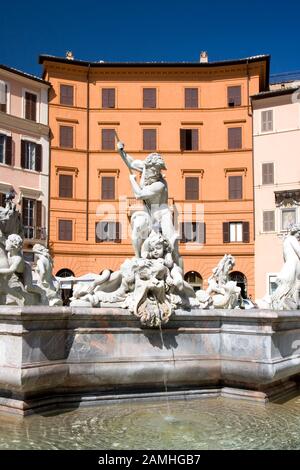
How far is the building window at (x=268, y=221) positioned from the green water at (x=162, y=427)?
95.6 feet

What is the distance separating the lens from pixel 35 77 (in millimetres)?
34719

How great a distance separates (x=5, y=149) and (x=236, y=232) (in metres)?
14.9

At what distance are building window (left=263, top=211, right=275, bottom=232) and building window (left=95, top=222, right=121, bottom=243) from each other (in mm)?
9014

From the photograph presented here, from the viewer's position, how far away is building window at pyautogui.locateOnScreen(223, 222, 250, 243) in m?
35.1

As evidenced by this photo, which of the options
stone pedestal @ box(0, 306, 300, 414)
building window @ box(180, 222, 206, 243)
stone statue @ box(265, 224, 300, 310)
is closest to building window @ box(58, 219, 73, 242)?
building window @ box(180, 222, 206, 243)

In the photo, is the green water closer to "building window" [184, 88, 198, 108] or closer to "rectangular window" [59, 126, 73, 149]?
"rectangular window" [59, 126, 73, 149]

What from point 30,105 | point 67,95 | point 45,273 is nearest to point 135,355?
point 45,273

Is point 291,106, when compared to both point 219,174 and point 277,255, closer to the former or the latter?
point 219,174

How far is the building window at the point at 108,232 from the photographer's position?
3525 centimetres

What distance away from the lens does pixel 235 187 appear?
118 feet

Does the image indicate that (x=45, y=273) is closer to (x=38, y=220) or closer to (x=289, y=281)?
(x=289, y=281)
